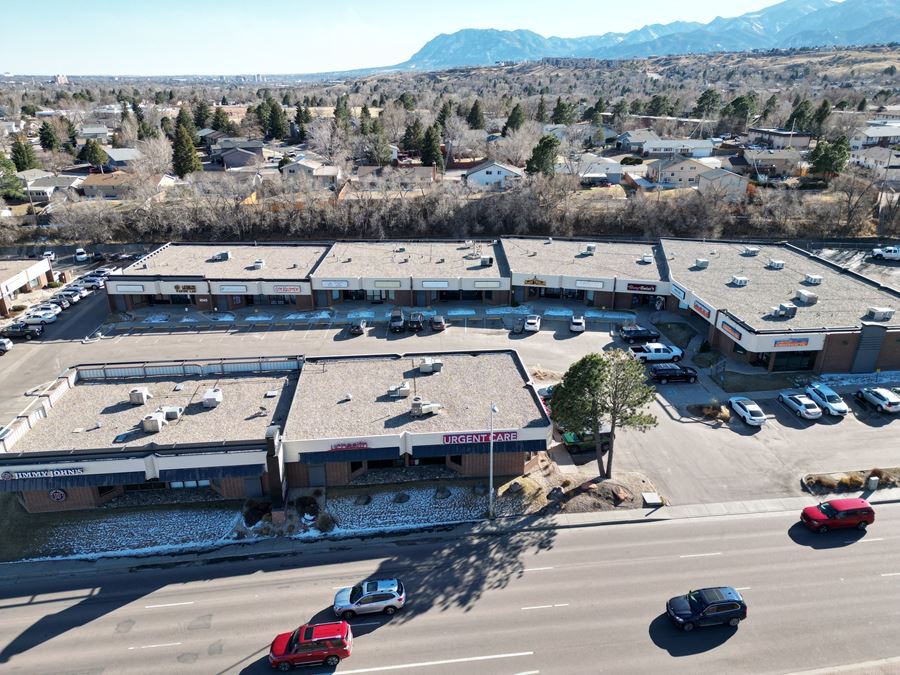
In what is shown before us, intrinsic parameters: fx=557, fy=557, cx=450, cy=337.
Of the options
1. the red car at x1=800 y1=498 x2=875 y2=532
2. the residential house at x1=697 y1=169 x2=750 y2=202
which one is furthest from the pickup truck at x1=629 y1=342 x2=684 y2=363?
the residential house at x1=697 y1=169 x2=750 y2=202

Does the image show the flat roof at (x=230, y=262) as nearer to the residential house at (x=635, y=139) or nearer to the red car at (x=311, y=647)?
the red car at (x=311, y=647)

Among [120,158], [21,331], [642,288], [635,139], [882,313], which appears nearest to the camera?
[882,313]

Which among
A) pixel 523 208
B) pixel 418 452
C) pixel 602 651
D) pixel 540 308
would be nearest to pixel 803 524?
pixel 602 651

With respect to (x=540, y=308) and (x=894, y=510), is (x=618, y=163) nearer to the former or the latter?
(x=540, y=308)

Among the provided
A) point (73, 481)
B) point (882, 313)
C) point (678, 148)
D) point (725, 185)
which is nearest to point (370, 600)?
point (73, 481)

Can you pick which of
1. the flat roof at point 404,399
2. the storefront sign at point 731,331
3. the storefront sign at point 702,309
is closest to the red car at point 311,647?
the flat roof at point 404,399

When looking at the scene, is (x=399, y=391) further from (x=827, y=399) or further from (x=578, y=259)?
(x=578, y=259)
